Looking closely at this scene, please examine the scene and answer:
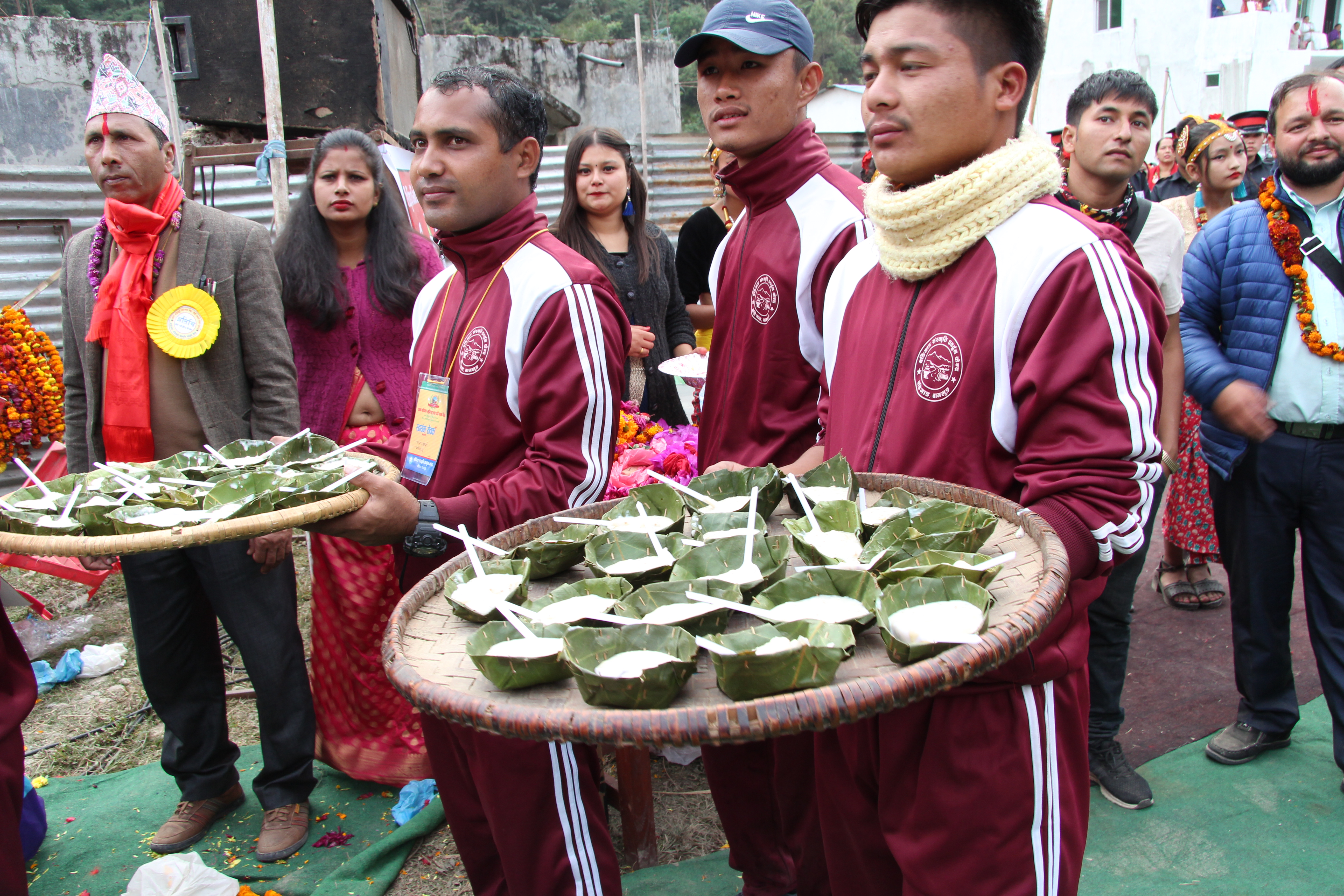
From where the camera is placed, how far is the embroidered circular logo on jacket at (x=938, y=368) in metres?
1.54

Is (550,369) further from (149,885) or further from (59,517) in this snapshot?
(149,885)

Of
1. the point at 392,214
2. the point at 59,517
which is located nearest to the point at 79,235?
the point at 392,214

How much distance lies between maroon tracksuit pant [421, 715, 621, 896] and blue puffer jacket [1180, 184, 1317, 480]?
231 centimetres

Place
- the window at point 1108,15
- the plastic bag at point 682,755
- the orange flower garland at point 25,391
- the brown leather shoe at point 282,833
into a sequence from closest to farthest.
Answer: the brown leather shoe at point 282,833
the plastic bag at point 682,755
the orange flower garland at point 25,391
the window at point 1108,15

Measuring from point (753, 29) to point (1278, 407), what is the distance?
78.6 inches

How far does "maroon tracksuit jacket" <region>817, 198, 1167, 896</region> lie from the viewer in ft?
4.59

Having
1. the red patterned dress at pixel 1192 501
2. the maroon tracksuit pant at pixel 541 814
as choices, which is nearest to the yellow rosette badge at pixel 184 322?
the maroon tracksuit pant at pixel 541 814

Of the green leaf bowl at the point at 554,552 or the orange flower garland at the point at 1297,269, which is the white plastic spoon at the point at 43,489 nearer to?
the green leaf bowl at the point at 554,552

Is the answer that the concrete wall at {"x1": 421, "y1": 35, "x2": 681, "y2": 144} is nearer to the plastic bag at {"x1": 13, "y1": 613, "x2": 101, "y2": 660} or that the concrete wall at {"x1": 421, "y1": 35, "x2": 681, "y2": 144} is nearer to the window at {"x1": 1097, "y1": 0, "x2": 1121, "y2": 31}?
the window at {"x1": 1097, "y1": 0, "x2": 1121, "y2": 31}

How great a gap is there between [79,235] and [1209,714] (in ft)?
14.2

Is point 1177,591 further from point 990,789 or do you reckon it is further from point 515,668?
point 515,668

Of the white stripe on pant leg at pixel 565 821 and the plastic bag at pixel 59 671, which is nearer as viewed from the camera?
the white stripe on pant leg at pixel 565 821

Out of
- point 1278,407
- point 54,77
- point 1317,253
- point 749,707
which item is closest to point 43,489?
point 749,707

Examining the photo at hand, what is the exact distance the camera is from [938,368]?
1561 mm
